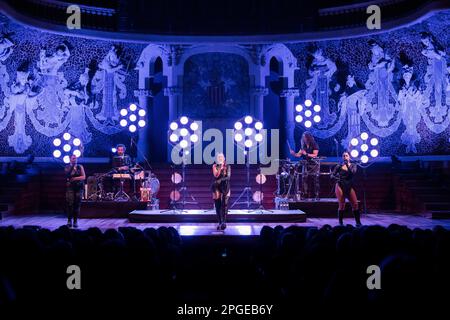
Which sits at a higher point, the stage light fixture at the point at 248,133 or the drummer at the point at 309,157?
the stage light fixture at the point at 248,133

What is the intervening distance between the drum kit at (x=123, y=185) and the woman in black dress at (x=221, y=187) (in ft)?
13.4

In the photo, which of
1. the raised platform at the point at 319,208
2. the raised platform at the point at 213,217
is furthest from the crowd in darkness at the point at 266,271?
the raised platform at the point at 319,208

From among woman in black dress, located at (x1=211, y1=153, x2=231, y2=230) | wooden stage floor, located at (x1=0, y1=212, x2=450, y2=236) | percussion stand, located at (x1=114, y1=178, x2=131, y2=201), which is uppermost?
woman in black dress, located at (x1=211, y1=153, x2=231, y2=230)

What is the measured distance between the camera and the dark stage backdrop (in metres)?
17.4

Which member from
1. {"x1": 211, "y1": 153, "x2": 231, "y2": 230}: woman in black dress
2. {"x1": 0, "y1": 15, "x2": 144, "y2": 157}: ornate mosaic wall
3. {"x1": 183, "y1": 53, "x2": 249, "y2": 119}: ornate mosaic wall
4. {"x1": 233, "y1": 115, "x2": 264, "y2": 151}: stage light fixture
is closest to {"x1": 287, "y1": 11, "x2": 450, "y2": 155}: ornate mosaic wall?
{"x1": 183, "y1": 53, "x2": 249, "y2": 119}: ornate mosaic wall

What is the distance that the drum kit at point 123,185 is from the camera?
14.2 m

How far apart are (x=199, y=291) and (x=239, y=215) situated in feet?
23.4

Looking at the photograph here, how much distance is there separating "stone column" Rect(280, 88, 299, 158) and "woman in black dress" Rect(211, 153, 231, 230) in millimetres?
9317

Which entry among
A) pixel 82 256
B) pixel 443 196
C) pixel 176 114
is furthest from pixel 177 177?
pixel 82 256

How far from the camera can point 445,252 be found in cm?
328

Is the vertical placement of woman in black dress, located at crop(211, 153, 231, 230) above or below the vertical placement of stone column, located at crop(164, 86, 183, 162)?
below

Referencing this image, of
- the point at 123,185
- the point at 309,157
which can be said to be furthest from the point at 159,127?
the point at 309,157

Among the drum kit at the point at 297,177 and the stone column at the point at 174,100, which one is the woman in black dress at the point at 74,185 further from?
the stone column at the point at 174,100

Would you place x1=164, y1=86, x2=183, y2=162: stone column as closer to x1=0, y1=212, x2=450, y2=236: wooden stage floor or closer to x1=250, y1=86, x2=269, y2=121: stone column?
x1=250, y1=86, x2=269, y2=121: stone column
